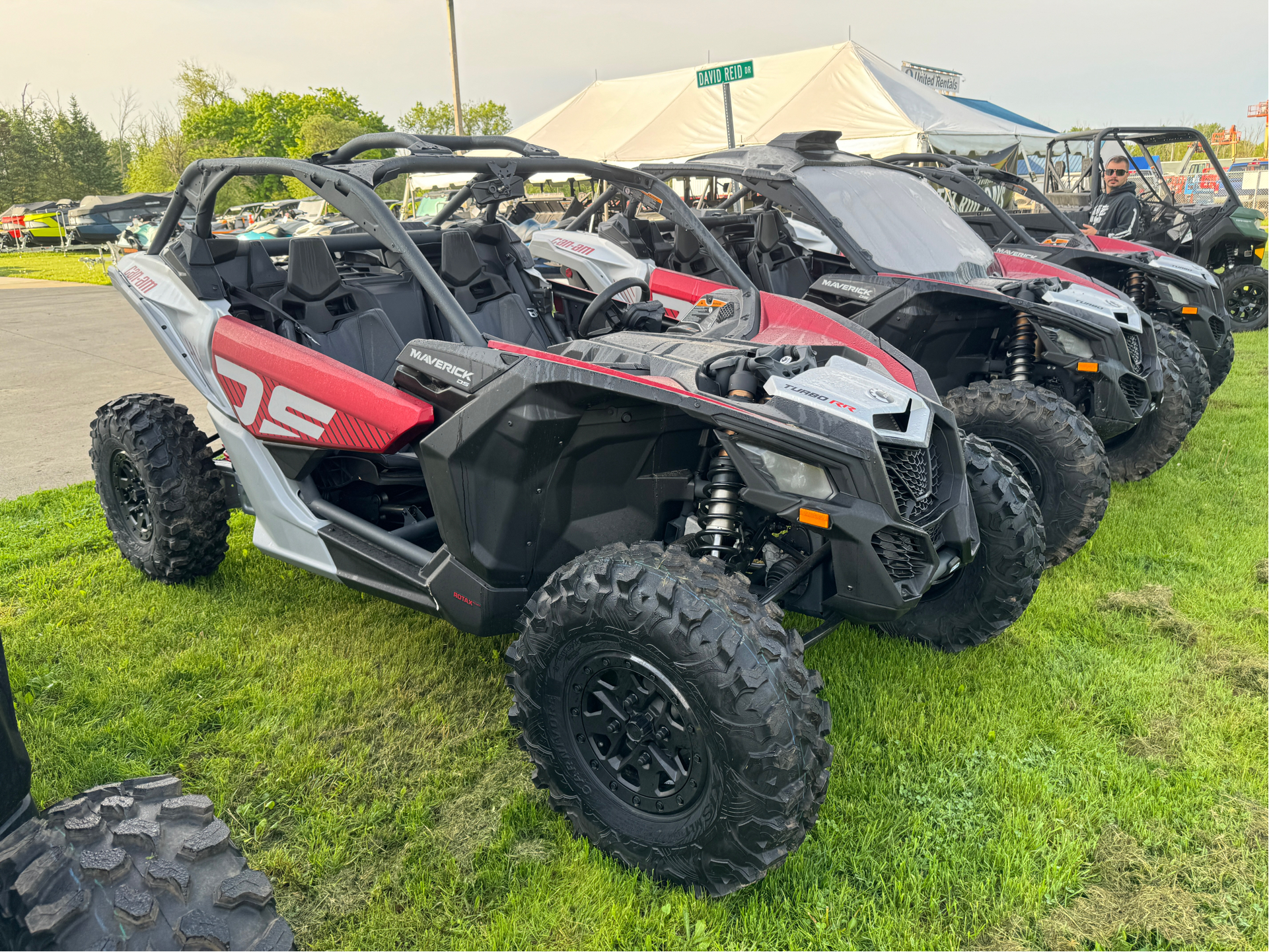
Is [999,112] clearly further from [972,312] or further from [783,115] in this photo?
[972,312]

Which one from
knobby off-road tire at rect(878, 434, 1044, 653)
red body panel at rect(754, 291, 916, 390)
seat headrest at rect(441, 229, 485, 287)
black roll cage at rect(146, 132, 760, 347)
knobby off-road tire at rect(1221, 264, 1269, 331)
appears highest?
black roll cage at rect(146, 132, 760, 347)

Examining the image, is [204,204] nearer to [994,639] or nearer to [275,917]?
[275,917]

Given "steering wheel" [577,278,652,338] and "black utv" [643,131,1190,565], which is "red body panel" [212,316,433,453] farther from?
"black utv" [643,131,1190,565]

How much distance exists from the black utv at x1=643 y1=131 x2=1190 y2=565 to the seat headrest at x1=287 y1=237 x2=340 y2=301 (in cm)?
205

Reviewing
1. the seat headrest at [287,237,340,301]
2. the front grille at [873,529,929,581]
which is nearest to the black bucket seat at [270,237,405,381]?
the seat headrest at [287,237,340,301]

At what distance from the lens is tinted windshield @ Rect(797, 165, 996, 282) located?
512 centimetres

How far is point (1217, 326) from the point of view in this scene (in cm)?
713

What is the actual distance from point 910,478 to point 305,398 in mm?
2112

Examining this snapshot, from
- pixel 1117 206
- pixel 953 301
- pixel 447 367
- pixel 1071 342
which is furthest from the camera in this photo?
pixel 1117 206

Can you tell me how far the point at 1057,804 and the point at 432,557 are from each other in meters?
2.14

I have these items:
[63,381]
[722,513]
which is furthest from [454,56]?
[722,513]

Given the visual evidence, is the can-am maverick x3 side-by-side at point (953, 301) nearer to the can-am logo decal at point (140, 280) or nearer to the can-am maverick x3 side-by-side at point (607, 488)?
the can-am maverick x3 side-by-side at point (607, 488)

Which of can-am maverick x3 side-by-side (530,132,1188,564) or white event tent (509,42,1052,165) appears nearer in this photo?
can-am maverick x3 side-by-side (530,132,1188,564)

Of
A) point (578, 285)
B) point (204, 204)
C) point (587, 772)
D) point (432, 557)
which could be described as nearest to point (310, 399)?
point (432, 557)
